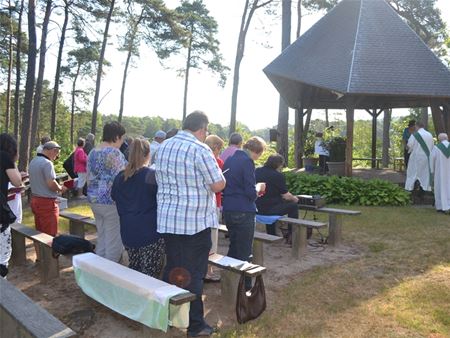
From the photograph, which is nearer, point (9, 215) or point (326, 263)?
point (9, 215)

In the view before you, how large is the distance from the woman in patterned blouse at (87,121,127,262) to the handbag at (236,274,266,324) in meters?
1.39

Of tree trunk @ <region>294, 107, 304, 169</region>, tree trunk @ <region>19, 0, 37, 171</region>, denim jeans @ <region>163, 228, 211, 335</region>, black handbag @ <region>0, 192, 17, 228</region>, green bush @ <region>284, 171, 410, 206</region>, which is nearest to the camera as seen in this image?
denim jeans @ <region>163, 228, 211, 335</region>

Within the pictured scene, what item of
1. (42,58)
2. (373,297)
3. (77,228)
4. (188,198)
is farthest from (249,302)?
(42,58)

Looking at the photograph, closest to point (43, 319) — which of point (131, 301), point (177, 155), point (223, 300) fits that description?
point (131, 301)

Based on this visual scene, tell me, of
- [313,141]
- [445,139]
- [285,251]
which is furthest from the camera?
[313,141]

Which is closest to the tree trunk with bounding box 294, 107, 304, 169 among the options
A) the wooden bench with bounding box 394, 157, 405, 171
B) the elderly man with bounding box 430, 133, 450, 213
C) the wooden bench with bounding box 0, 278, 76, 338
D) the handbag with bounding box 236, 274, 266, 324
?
the wooden bench with bounding box 394, 157, 405, 171

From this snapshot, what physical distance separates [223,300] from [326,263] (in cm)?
205

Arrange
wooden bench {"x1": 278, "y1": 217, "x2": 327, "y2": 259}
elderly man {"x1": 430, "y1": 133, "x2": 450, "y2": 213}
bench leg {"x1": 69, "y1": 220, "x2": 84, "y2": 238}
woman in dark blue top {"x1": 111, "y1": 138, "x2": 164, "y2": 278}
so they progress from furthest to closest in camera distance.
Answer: elderly man {"x1": 430, "y1": 133, "x2": 450, "y2": 213} < bench leg {"x1": 69, "y1": 220, "x2": 84, "y2": 238} < wooden bench {"x1": 278, "y1": 217, "x2": 327, "y2": 259} < woman in dark blue top {"x1": 111, "y1": 138, "x2": 164, "y2": 278}

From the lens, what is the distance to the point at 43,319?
2.76 meters

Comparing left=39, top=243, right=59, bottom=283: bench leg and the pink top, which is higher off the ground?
the pink top

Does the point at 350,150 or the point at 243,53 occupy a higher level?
the point at 243,53

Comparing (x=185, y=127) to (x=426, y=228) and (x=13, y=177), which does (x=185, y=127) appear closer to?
(x=13, y=177)

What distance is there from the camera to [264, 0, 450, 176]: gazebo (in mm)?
11094

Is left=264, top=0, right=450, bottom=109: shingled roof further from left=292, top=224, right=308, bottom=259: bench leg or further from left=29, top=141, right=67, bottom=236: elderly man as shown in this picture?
left=29, top=141, right=67, bottom=236: elderly man
